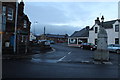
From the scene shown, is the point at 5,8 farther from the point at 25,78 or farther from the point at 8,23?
the point at 25,78

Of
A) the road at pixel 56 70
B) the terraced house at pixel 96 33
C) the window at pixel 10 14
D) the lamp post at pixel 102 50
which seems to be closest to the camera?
the road at pixel 56 70

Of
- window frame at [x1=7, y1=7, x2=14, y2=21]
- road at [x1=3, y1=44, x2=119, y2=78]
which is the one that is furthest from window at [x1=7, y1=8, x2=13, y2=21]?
road at [x1=3, y1=44, x2=119, y2=78]

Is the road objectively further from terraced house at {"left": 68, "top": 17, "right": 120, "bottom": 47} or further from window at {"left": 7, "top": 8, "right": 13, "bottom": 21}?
terraced house at {"left": 68, "top": 17, "right": 120, "bottom": 47}

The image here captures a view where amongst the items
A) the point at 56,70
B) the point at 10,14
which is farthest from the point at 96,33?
the point at 56,70

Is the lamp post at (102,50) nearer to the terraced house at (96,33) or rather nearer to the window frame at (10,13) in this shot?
the terraced house at (96,33)

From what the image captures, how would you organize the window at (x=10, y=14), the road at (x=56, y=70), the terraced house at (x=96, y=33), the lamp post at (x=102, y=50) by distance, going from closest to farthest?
the road at (x=56, y=70) → the lamp post at (x=102, y=50) → the window at (x=10, y=14) → the terraced house at (x=96, y=33)

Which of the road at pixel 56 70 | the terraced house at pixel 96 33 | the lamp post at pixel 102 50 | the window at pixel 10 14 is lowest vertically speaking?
the road at pixel 56 70

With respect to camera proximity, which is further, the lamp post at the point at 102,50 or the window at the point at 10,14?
the window at the point at 10,14

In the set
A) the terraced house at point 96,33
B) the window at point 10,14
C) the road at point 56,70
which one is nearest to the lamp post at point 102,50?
the road at point 56,70

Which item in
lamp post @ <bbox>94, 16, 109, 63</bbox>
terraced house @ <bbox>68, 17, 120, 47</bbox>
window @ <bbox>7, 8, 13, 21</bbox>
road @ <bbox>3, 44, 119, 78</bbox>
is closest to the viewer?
road @ <bbox>3, 44, 119, 78</bbox>

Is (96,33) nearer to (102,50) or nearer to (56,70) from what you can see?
(102,50)

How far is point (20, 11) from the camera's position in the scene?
30.6m

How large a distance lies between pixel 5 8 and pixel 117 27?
24.7 m

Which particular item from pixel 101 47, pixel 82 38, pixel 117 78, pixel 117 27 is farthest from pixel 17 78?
pixel 82 38
